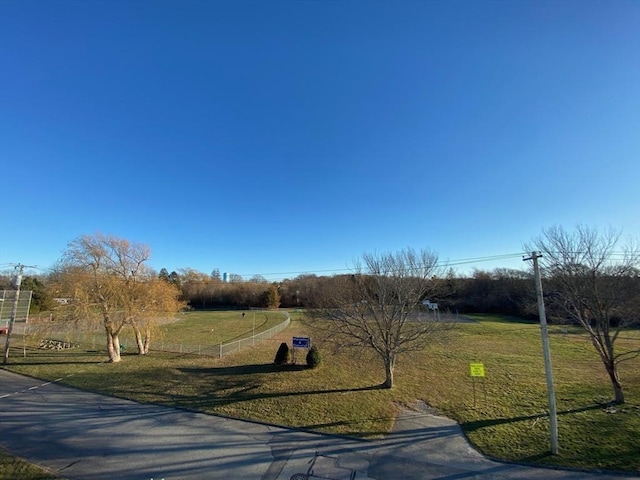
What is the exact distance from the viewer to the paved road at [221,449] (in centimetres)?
888

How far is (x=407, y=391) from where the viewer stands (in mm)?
16078

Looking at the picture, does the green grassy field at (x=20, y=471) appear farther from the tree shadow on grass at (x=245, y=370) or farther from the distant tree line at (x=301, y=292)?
the distant tree line at (x=301, y=292)

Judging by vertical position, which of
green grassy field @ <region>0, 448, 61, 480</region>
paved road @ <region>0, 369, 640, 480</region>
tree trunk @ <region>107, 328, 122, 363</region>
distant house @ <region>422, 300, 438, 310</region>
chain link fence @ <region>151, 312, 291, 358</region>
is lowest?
paved road @ <region>0, 369, 640, 480</region>

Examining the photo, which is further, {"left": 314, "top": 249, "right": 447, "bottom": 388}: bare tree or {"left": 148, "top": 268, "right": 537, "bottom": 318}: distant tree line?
{"left": 148, "top": 268, "right": 537, "bottom": 318}: distant tree line

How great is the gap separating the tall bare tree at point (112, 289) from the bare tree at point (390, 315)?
48.3 ft

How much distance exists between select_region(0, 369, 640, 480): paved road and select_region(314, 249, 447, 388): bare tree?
143 inches

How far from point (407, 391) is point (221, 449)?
9768 mm

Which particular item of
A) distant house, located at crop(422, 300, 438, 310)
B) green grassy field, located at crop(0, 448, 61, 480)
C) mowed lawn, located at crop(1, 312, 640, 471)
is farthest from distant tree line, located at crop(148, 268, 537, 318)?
green grassy field, located at crop(0, 448, 61, 480)

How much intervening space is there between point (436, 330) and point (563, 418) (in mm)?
5861

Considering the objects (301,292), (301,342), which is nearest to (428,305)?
(301,342)

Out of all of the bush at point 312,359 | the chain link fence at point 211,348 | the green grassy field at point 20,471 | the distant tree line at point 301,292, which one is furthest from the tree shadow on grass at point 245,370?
the distant tree line at point 301,292

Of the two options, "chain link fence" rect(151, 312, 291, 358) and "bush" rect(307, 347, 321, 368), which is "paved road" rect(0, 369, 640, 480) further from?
"chain link fence" rect(151, 312, 291, 358)

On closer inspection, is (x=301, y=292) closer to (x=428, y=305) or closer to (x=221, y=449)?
(x=428, y=305)

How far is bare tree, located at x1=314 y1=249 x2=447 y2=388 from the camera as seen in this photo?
16344 millimetres
